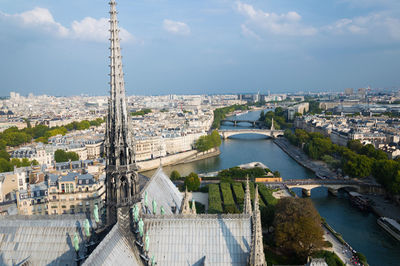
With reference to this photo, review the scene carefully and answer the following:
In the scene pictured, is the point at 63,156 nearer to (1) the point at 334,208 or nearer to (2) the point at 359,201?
(1) the point at 334,208

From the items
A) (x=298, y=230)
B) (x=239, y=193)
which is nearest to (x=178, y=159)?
(x=239, y=193)

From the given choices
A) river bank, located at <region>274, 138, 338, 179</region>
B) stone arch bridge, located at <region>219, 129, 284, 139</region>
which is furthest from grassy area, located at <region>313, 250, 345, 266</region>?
stone arch bridge, located at <region>219, 129, 284, 139</region>

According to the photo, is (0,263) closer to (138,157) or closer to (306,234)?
(306,234)

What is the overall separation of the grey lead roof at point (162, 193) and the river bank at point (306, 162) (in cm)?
3237

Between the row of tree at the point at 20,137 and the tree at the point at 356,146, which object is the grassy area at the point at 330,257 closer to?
the tree at the point at 356,146

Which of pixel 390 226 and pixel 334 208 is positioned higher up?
pixel 390 226

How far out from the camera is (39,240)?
11.2 metres

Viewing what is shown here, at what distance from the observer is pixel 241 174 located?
4247 cm

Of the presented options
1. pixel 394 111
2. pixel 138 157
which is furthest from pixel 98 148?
pixel 394 111

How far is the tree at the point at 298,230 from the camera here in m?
21.9

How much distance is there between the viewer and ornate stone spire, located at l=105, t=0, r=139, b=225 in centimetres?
1025

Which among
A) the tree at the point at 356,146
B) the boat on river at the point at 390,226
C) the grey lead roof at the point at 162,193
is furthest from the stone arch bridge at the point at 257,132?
the grey lead roof at the point at 162,193

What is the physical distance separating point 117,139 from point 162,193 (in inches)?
289

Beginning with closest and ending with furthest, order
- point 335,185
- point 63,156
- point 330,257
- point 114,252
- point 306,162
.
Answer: point 114,252 < point 330,257 < point 335,185 < point 63,156 < point 306,162
